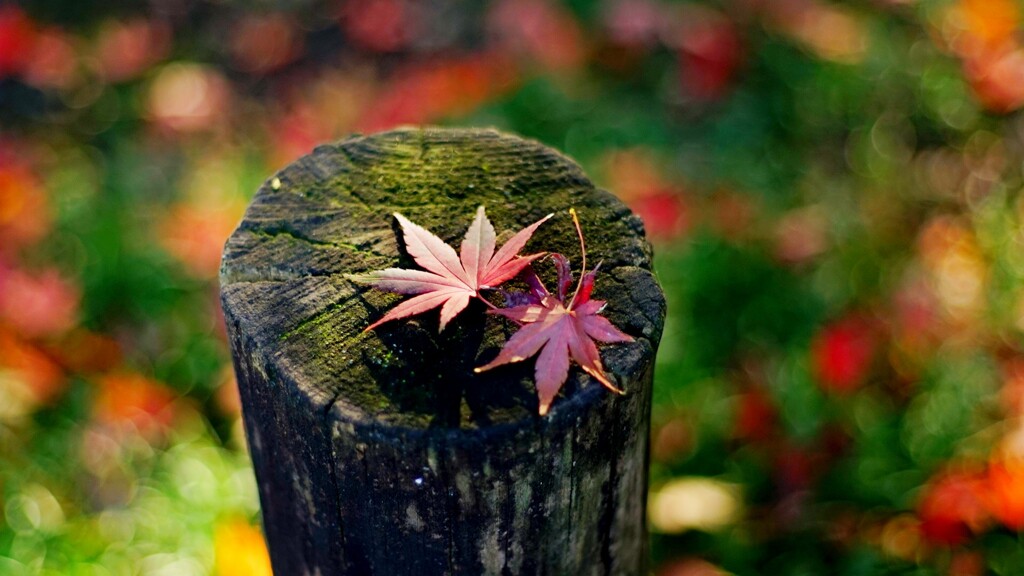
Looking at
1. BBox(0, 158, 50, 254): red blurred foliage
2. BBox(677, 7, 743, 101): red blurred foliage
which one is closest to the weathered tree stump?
BBox(0, 158, 50, 254): red blurred foliage

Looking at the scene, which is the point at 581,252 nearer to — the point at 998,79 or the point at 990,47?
the point at 998,79

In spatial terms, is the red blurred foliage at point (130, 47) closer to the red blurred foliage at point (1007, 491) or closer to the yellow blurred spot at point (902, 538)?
the yellow blurred spot at point (902, 538)

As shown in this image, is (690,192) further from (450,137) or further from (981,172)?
(450,137)

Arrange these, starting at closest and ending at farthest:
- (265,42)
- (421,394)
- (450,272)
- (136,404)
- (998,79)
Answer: (421,394) < (450,272) < (136,404) < (998,79) < (265,42)

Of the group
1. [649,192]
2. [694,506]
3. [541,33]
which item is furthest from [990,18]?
[694,506]

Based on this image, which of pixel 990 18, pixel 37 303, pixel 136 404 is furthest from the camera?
pixel 990 18

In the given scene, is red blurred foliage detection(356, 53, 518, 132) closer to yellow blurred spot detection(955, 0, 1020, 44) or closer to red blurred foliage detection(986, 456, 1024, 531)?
yellow blurred spot detection(955, 0, 1020, 44)

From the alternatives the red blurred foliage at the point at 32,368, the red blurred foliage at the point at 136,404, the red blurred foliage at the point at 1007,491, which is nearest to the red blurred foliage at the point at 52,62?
the red blurred foliage at the point at 32,368
